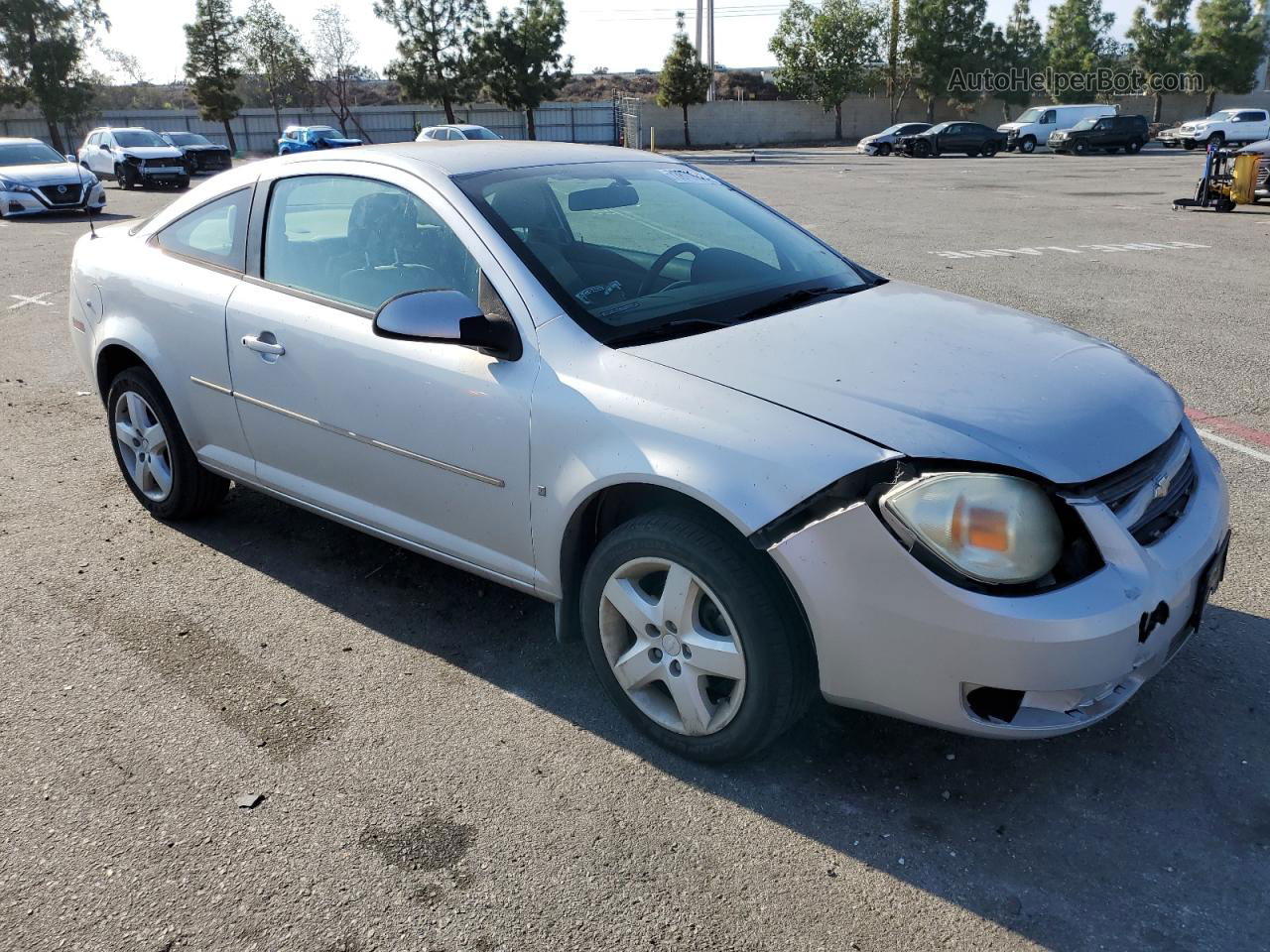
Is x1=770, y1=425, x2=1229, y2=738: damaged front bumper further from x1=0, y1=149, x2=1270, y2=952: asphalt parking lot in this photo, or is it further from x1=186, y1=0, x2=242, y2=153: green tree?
x1=186, y1=0, x2=242, y2=153: green tree

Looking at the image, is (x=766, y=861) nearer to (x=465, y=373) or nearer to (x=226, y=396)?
(x=465, y=373)

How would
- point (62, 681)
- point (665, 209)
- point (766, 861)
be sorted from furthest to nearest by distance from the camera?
point (665, 209), point (62, 681), point (766, 861)

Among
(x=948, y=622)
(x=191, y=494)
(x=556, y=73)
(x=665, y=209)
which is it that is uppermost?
(x=556, y=73)

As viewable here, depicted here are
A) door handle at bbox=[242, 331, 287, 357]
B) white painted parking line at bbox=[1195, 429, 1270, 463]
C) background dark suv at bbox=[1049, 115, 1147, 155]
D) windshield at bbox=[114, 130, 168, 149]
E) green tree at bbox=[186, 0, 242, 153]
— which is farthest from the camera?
green tree at bbox=[186, 0, 242, 153]

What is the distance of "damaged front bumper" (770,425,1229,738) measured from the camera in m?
2.35

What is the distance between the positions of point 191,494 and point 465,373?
205 centimetres

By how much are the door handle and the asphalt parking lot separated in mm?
965

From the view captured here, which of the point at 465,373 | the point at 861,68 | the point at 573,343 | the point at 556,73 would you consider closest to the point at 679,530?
the point at 573,343

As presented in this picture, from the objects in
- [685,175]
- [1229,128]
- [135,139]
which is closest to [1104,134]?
[1229,128]

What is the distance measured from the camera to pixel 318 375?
3562 millimetres

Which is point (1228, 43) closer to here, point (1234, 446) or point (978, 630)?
point (1234, 446)

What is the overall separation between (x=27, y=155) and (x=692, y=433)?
22160mm

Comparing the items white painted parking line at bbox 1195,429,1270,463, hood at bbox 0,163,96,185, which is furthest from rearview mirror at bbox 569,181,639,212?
hood at bbox 0,163,96,185

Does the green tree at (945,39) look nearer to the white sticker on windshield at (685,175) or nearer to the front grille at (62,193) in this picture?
the front grille at (62,193)
